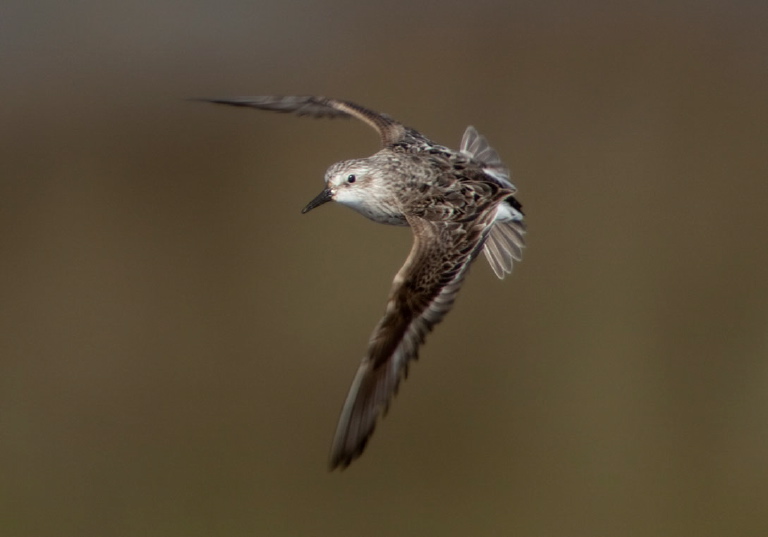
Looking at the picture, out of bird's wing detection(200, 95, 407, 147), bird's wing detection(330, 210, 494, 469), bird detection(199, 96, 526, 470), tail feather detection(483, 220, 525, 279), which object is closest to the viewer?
bird's wing detection(330, 210, 494, 469)

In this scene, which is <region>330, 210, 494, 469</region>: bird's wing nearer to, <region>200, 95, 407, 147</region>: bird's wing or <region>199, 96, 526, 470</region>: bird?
<region>199, 96, 526, 470</region>: bird

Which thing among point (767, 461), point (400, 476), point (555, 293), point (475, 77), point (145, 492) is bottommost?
point (145, 492)

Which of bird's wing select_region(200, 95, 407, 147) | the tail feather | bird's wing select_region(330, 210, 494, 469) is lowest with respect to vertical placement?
bird's wing select_region(330, 210, 494, 469)

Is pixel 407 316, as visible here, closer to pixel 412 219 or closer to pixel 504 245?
A: pixel 412 219

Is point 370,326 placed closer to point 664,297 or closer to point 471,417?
point 471,417

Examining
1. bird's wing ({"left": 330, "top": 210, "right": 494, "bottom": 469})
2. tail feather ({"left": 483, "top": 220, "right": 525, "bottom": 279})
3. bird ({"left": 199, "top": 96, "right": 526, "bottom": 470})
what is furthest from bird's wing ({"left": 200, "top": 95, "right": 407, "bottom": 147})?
bird's wing ({"left": 330, "top": 210, "right": 494, "bottom": 469})

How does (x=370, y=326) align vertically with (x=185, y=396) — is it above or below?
above

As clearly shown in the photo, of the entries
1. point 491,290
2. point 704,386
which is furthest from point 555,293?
point 704,386

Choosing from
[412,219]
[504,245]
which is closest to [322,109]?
[504,245]
